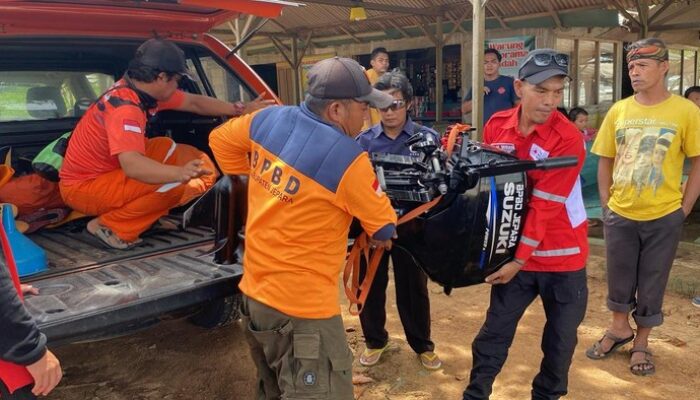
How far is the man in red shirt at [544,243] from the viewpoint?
2324mm

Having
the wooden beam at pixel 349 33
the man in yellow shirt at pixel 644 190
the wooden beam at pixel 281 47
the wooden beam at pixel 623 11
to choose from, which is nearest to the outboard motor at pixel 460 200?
the man in yellow shirt at pixel 644 190

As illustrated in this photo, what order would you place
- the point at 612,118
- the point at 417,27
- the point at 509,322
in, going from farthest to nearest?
the point at 417,27
the point at 612,118
the point at 509,322

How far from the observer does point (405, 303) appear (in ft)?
10.8

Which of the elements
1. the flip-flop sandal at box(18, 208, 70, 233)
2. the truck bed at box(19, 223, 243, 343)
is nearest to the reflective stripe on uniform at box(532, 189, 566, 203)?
the truck bed at box(19, 223, 243, 343)

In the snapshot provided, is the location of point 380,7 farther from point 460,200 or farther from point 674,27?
point 460,200

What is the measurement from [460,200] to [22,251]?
2055 millimetres

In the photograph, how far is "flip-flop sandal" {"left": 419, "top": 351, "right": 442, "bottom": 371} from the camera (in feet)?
10.8

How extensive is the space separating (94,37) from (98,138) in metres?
0.77

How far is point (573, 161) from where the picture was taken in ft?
7.13

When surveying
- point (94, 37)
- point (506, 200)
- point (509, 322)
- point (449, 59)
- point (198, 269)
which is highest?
point (449, 59)

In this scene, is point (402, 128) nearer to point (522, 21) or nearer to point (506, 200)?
point (506, 200)

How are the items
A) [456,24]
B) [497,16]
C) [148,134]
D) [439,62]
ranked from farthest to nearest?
1. [439,62]
2. [456,24]
3. [497,16]
4. [148,134]

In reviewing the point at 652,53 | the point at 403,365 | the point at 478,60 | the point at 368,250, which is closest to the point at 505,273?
the point at 368,250

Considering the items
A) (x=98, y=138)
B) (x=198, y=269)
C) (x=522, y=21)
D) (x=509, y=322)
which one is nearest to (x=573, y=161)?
(x=509, y=322)
